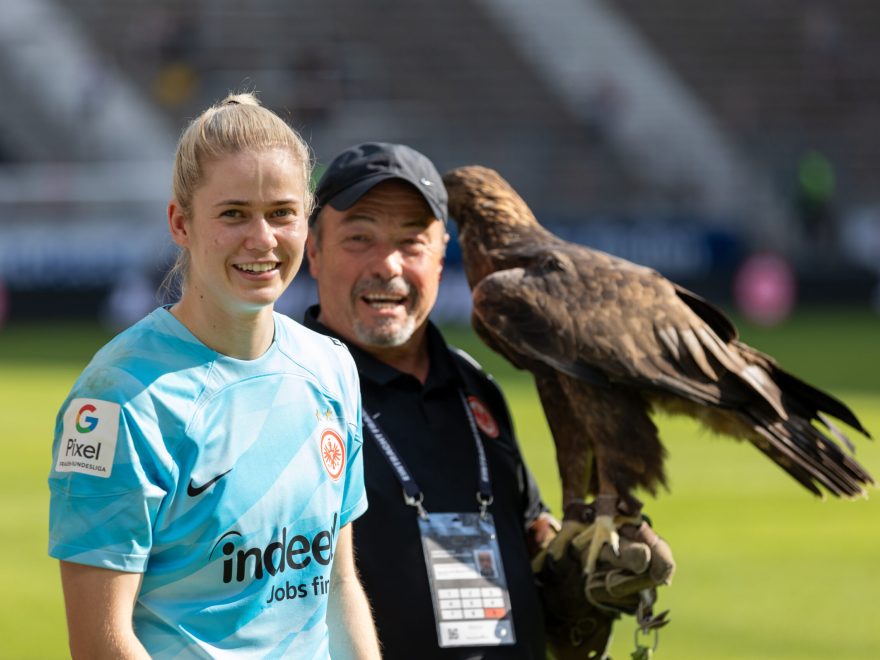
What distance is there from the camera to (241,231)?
234cm

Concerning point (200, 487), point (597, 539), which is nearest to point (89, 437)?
point (200, 487)

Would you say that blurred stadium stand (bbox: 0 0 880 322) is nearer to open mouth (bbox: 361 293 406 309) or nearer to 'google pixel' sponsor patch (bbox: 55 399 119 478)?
open mouth (bbox: 361 293 406 309)

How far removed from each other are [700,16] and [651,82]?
2125 millimetres

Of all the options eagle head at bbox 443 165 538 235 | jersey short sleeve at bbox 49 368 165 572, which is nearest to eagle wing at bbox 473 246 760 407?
eagle head at bbox 443 165 538 235

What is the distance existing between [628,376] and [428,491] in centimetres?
63

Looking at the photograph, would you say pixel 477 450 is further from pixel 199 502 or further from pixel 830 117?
pixel 830 117

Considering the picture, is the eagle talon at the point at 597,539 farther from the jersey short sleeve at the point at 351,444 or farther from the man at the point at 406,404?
the jersey short sleeve at the point at 351,444

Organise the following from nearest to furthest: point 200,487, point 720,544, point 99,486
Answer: point 99,486 < point 200,487 < point 720,544

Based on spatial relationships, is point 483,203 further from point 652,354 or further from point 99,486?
point 99,486

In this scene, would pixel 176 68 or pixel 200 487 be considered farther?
pixel 176 68

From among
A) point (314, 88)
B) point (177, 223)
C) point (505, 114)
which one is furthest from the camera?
point (505, 114)

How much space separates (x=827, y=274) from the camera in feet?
69.1

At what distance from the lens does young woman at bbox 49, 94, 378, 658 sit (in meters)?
2.19

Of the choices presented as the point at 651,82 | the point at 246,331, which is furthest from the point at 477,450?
the point at 651,82
